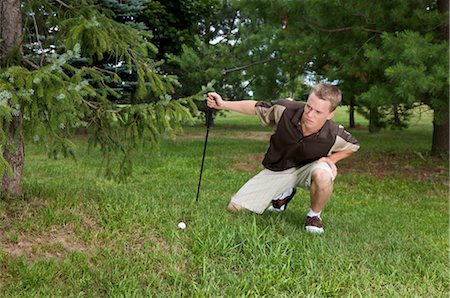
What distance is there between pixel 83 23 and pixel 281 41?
607 cm

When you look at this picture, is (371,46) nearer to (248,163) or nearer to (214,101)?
(248,163)

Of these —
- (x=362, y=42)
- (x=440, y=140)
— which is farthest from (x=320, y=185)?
(x=440, y=140)

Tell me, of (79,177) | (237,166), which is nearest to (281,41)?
(237,166)

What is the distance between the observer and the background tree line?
3.17 m

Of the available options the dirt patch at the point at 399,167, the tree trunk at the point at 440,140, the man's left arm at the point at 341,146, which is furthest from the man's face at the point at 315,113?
the tree trunk at the point at 440,140

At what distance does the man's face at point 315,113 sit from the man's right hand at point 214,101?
68cm

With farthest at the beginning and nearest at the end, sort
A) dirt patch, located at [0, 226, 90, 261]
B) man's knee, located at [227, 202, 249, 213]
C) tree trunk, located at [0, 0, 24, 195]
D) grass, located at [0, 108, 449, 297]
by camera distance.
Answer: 1. man's knee, located at [227, 202, 249, 213]
2. tree trunk, located at [0, 0, 24, 195]
3. dirt patch, located at [0, 226, 90, 261]
4. grass, located at [0, 108, 449, 297]

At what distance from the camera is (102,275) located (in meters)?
3.00

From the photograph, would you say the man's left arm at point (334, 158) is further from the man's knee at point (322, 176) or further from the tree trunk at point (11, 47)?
the tree trunk at point (11, 47)

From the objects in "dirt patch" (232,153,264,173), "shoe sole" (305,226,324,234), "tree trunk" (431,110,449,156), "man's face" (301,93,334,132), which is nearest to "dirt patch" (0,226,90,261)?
"shoe sole" (305,226,324,234)

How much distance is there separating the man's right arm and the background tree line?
13.1 inches

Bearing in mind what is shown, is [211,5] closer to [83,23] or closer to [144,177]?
[144,177]

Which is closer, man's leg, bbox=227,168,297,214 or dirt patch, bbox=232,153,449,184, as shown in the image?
man's leg, bbox=227,168,297,214

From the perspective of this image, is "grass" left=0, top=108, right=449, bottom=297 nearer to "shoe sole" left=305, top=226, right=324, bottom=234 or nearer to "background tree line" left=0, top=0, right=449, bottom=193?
"shoe sole" left=305, top=226, right=324, bottom=234
